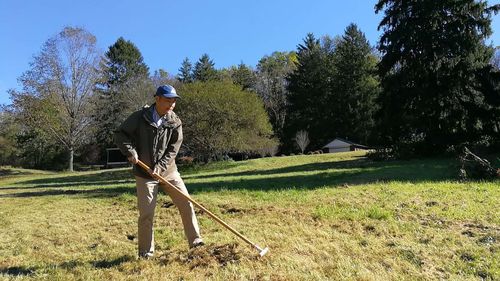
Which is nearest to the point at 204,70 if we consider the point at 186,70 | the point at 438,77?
the point at 186,70

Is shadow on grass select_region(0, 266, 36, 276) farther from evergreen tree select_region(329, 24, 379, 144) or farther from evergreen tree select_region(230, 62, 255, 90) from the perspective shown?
evergreen tree select_region(230, 62, 255, 90)

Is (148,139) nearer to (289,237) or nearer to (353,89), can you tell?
(289,237)

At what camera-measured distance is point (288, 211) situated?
798cm

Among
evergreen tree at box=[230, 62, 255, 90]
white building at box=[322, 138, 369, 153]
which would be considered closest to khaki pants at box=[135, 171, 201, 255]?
white building at box=[322, 138, 369, 153]

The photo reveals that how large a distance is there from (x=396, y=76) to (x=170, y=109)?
20.5 meters

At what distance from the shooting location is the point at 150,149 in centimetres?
530

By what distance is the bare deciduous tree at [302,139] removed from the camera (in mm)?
46869

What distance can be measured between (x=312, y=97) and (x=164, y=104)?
4927 cm

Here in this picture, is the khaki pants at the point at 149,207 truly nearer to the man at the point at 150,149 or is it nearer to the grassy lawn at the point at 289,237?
the man at the point at 150,149

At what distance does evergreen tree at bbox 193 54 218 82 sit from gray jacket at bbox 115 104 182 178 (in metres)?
55.3

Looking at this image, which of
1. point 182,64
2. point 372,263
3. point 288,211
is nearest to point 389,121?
point 288,211

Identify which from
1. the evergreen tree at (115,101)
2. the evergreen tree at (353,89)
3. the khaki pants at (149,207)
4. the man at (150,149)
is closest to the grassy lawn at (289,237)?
the khaki pants at (149,207)

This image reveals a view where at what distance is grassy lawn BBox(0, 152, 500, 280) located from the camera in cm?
477

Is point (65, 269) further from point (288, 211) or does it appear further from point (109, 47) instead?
point (109, 47)
